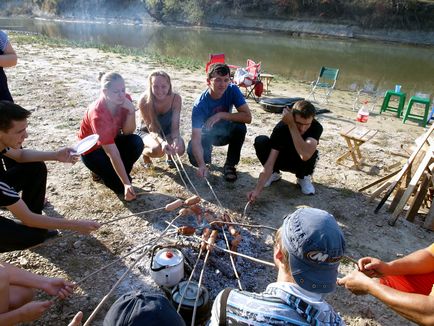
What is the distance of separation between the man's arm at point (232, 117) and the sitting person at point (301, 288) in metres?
2.66

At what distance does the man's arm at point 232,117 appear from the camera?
3846 millimetres

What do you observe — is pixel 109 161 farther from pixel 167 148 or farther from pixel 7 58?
pixel 7 58

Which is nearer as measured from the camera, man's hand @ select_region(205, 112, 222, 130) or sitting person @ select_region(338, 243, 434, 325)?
sitting person @ select_region(338, 243, 434, 325)

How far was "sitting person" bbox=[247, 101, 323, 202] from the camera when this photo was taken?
338 cm

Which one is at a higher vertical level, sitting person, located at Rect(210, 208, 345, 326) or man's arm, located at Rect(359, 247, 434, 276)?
sitting person, located at Rect(210, 208, 345, 326)

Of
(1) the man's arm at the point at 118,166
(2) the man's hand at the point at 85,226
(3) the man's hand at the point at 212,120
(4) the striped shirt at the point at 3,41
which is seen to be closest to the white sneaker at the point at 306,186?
(3) the man's hand at the point at 212,120

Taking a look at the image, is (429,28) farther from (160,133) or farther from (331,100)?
(160,133)

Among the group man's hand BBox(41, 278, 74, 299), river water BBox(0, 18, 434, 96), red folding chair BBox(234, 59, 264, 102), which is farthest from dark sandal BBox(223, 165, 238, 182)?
river water BBox(0, 18, 434, 96)

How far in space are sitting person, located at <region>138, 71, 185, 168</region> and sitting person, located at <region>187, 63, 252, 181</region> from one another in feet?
0.79

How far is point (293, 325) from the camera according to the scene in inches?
46.2

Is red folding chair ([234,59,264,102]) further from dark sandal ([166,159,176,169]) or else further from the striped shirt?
the striped shirt

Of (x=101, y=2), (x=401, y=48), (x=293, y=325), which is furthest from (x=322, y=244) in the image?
(x=101, y=2)

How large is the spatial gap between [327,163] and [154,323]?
4005mm

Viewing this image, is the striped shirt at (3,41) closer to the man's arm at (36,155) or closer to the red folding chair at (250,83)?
the man's arm at (36,155)
